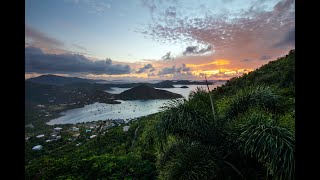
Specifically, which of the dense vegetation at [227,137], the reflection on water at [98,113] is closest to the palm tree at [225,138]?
the dense vegetation at [227,137]

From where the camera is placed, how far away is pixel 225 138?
3.84 metres

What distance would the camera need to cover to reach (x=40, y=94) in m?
42.3

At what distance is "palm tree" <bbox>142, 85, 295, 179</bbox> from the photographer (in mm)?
3002

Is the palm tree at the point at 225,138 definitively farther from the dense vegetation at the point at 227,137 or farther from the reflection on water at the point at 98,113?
the reflection on water at the point at 98,113

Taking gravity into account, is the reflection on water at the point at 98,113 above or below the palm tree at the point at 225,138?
below

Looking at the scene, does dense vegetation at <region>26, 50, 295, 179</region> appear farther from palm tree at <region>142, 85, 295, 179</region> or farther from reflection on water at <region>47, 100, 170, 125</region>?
reflection on water at <region>47, 100, 170, 125</region>

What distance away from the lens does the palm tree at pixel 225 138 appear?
3.00m

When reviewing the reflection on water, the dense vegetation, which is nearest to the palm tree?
the dense vegetation

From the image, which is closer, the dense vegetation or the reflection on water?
the dense vegetation

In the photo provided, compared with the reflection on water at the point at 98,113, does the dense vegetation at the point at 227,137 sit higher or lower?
higher

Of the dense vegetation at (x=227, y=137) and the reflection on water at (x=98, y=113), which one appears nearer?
the dense vegetation at (x=227, y=137)
